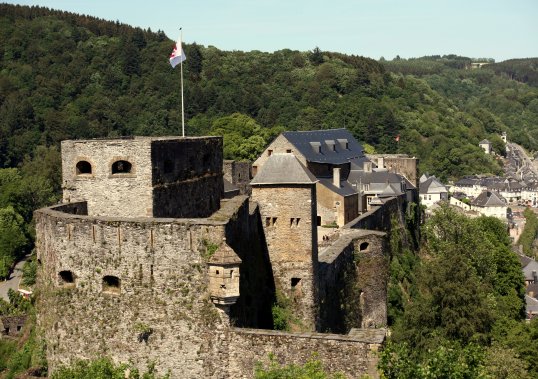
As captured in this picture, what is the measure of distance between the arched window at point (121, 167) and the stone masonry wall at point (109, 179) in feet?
0.52

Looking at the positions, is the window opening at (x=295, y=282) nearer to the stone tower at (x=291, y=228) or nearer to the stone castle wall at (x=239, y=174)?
the stone tower at (x=291, y=228)

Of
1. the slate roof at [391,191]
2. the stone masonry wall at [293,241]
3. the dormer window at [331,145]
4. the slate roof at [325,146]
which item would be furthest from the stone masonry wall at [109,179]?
the dormer window at [331,145]

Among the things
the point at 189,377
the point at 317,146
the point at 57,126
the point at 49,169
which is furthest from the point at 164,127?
the point at 189,377

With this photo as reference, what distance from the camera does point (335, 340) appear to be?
841 inches

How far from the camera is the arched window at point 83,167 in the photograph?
27.7m

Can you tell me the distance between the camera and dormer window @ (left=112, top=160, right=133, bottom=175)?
27.1 meters

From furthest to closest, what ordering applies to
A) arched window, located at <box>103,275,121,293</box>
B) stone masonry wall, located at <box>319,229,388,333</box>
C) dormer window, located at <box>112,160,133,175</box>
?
stone masonry wall, located at <box>319,229,388,333</box>
dormer window, located at <box>112,160,133,175</box>
arched window, located at <box>103,275,121,293</box>

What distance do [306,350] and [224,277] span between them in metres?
3.00

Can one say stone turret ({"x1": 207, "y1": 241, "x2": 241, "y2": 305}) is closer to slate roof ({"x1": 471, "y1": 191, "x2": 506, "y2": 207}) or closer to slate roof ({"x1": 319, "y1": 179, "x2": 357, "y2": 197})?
slate roof ({"x1": 319, "y1": 179, "x2": 357, "y2": 197})

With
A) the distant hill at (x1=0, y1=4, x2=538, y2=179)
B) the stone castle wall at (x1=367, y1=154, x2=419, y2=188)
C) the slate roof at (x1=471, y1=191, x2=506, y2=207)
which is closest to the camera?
the stone castle wall at (x1=367, y1=154, x2=419, y2=188)

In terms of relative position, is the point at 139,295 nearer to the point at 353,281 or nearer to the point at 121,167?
the point at 121,167

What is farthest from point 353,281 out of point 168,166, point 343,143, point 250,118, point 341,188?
point 250,118

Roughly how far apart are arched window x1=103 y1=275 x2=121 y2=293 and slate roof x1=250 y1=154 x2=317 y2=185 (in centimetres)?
977

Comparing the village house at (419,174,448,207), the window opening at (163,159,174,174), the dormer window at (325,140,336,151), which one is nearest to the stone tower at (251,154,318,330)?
the window opening at (163,159,174,174)
